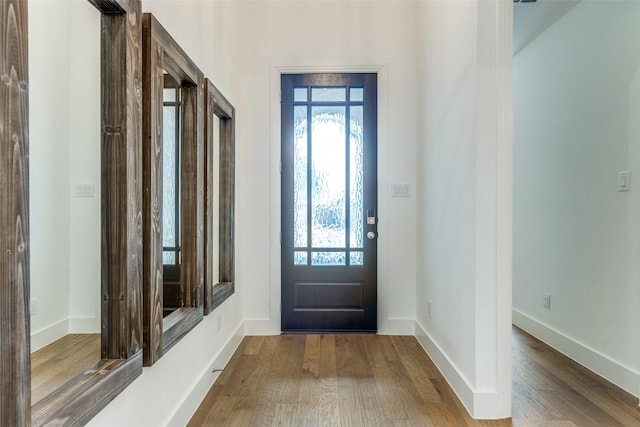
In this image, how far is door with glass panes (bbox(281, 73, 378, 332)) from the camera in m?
3.30

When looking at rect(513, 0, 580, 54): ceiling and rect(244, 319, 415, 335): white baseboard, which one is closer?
rect(513, 0, 580, 54): ceiling

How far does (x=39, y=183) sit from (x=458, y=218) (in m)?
2.02

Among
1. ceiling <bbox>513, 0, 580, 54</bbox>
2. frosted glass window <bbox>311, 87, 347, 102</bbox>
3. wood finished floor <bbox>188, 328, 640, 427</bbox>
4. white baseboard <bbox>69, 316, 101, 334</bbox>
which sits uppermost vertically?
ceiling <bbox>513, 0, 580, 54</bbox>

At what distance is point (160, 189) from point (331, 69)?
7.43 ft

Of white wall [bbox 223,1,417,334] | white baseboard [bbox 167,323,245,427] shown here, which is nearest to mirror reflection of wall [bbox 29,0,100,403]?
white baseboard [bbox 167,323,245,427]

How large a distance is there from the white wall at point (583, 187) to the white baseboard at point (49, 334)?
9.45 feet

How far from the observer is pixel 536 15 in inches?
115

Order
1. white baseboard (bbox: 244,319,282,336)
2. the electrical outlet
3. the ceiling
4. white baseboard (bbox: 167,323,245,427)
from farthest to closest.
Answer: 1. white baseboard (bbox: 244,319,282,336)
2. the electrical outlet
3. the ceiling
4. white baseboard (bbox: 167,323,245,427)

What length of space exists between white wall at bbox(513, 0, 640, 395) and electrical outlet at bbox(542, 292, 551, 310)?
44 mm

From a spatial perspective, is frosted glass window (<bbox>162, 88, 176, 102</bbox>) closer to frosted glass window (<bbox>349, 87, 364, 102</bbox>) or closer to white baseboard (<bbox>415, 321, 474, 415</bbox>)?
frosted glass window (<bbox>349, 87, 364, 102</bbox>)

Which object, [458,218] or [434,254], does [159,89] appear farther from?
[434,254]

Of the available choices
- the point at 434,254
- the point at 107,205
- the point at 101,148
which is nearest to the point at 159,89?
the point at 101,148

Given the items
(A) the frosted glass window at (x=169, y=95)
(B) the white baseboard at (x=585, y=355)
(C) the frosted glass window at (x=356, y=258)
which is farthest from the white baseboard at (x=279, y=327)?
(A) the frosted glass window at (x=169, y=95)

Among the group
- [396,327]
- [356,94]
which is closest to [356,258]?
[396,327]
